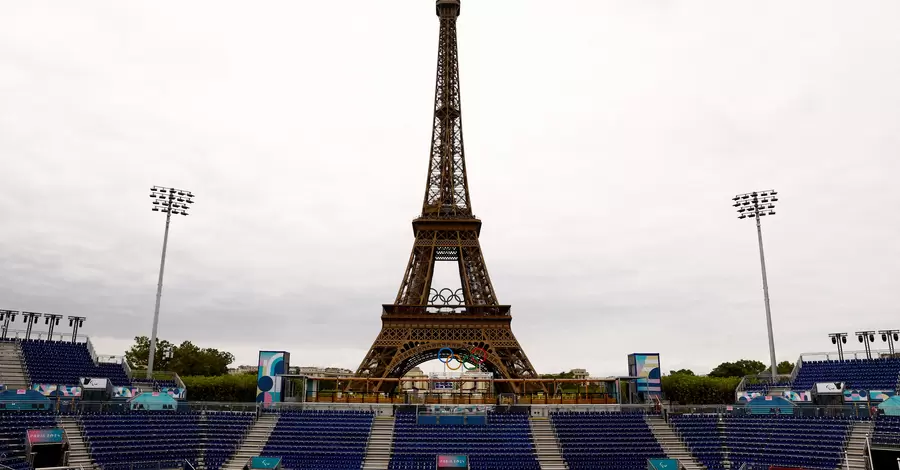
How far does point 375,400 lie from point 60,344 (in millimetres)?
30328

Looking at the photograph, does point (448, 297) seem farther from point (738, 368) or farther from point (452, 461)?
point (738, 368)

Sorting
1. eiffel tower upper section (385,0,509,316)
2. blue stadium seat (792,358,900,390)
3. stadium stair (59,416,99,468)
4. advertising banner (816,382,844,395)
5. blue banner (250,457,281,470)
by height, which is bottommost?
blue banner (250,457,281,470)

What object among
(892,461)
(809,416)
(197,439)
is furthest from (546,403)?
(197,439)

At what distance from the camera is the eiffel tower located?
52.6 m

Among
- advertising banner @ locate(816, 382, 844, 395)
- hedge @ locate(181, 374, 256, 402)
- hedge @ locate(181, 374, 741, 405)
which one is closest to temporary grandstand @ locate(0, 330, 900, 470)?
advertising banner @ locate(816, 382, 844, 395)

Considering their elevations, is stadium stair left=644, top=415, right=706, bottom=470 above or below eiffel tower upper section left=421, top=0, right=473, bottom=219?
below

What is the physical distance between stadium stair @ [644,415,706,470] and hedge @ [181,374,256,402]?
53036 mm

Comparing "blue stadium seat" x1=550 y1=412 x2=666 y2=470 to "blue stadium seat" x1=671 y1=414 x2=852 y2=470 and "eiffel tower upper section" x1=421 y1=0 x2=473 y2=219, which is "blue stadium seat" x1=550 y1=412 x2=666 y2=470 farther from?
"eiffel tower upper section" x1=421 y1=0 x2=473 y2=219

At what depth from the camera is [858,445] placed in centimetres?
3431

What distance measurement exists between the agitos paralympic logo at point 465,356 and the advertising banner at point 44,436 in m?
28.7

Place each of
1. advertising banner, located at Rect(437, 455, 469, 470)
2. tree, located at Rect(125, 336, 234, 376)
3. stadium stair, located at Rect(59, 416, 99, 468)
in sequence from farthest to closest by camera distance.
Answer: tree, located at Rect(125, 336, 234, 376), advertising banner, located at Rect(437, 455, 469, 470), stadium stair, located at Rect(59, 416, 99, 468)

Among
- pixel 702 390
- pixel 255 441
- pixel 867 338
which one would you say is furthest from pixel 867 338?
pixel 255 441

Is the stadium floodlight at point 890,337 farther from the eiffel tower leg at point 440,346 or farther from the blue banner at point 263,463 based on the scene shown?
the blue banner at point 263,463

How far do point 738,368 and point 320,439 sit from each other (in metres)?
87.6
